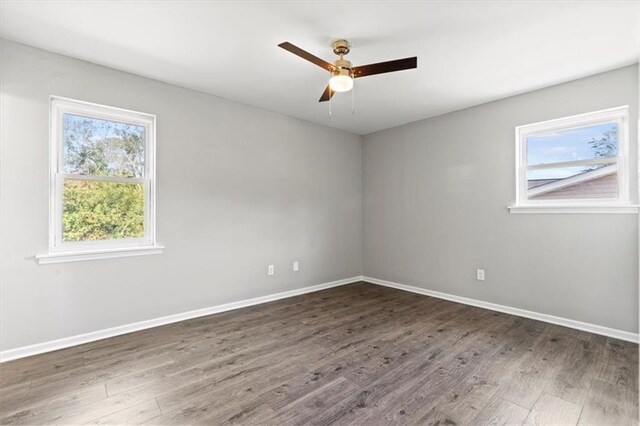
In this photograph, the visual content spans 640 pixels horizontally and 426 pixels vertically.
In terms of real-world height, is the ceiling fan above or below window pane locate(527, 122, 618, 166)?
above

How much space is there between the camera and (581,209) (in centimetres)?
305

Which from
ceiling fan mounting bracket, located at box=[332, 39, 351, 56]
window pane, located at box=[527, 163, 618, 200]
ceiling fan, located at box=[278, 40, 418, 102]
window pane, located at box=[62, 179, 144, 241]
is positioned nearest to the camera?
ceiling fan, located at box=[278, 40, 418, 102]

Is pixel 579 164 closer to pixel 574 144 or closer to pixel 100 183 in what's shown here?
pixel 574 144

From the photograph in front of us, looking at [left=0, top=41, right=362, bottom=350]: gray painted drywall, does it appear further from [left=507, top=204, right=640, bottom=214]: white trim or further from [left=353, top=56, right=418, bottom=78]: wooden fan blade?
[left=507, top=204, right=640, bottom=214]: white trim

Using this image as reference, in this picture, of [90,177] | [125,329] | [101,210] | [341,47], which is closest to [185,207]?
[101,210]

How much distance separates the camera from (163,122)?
3217 millimetres

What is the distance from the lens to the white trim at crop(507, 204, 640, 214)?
2.79 metres

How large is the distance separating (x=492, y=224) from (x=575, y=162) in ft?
3.32

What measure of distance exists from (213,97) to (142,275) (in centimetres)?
208

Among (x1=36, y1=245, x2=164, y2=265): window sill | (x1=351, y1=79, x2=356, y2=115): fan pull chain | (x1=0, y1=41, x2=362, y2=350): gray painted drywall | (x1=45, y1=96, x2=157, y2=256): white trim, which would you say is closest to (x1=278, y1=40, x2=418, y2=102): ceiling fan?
(x1=351, y1=79, x2=356, y2=115): fan pull chain

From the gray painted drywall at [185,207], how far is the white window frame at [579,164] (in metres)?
2.38

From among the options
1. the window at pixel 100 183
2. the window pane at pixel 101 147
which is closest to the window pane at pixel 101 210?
the window at pixel 100 183

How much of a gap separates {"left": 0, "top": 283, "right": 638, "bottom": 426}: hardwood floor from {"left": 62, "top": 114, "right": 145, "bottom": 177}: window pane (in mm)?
1575

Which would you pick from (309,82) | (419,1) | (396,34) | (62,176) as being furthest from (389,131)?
(62,176)
